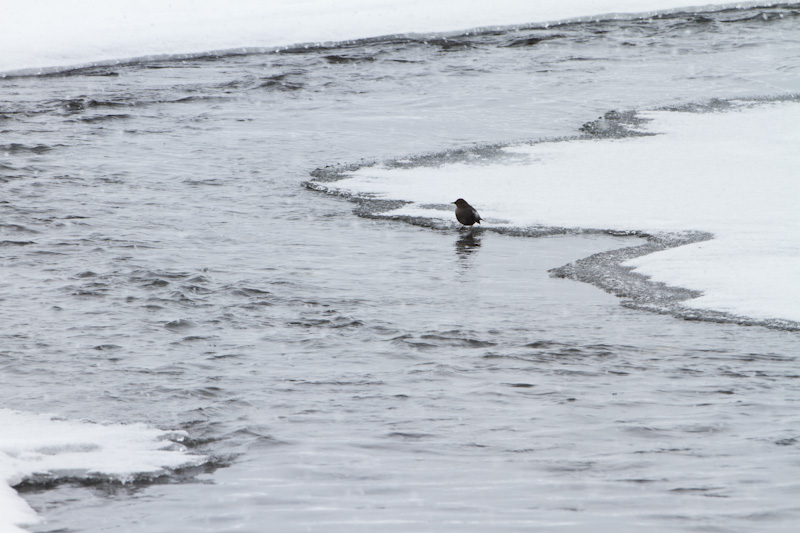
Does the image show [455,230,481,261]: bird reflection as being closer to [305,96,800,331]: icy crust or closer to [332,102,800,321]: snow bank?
[305,96,800,331]: icy crust

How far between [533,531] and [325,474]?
895 millimetres

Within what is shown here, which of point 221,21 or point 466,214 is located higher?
point 221,21

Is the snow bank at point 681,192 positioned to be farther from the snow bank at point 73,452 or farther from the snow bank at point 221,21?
the snow bank at point 221,21

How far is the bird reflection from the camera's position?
796 centimetres

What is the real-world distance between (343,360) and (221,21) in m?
13.5

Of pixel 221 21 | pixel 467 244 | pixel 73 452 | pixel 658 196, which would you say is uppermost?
pixel 221 21

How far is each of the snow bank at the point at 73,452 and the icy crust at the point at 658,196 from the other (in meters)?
3.09

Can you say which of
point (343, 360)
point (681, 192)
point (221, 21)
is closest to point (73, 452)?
point (343, 360)

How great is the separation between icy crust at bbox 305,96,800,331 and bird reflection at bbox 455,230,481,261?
0.73ft

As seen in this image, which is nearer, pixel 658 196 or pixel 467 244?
pixel 467 244

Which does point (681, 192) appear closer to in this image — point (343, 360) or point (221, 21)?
point (343, 360)

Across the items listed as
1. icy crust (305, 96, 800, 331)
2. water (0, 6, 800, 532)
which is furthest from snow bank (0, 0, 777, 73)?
icy crust (305, 96, 800, 331)

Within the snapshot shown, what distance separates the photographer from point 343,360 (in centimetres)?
578

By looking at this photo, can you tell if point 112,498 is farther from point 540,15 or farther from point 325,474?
point 540,15
